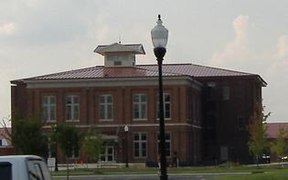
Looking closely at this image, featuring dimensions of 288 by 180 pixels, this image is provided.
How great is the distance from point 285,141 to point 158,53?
239ft

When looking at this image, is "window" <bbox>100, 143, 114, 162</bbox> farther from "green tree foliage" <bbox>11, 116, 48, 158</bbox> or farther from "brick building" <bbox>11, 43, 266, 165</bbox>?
"green tree foliage" <bbox>11, 116, 48, 158</bbox>

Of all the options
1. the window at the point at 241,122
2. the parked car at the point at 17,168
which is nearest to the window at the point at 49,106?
the window at the point at 241,122

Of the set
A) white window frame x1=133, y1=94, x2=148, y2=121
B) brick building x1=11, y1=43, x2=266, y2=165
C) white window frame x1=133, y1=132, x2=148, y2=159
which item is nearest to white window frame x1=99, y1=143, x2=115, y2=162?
brick building x1=11, y1=43, x2=266, y2=165

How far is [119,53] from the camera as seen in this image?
3812 inches

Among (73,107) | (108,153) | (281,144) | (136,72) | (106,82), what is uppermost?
(136,72)

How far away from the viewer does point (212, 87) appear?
338 ft

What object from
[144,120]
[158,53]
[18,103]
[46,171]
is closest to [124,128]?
[144,120]

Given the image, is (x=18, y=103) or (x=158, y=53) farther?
(x=18, y=103)

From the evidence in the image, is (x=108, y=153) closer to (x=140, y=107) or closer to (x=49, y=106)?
(x=140, y=107)

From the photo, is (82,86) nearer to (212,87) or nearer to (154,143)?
(154,143)

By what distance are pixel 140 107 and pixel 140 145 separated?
395 centimetres

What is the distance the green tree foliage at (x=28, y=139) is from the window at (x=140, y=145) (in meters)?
31.7

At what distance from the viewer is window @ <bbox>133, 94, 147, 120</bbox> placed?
90.2 metres

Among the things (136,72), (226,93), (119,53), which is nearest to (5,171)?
(136,72)
